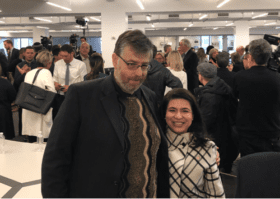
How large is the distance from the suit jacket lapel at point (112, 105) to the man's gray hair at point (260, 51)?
1.76 meters

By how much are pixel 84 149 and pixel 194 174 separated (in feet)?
2.12

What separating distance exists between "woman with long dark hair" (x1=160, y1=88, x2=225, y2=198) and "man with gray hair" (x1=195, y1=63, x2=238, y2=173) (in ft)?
4.99

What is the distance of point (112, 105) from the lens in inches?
46.9

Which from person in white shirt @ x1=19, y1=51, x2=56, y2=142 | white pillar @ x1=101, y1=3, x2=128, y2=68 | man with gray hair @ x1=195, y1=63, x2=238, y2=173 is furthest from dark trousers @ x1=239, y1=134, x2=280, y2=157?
white pillar @ x1=101, y1=3, x2=128, y2=68

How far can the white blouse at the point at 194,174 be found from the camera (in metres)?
1.49

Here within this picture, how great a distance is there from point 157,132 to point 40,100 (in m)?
2.50

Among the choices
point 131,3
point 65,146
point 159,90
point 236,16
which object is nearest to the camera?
point 65,146

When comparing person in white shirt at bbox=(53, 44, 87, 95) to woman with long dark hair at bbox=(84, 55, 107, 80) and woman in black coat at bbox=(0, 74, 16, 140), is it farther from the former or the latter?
woman with long dark hair at bbox=(84, 55, 107, 80)

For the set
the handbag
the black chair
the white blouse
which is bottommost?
the white blouse

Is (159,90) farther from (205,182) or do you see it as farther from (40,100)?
(205,182)

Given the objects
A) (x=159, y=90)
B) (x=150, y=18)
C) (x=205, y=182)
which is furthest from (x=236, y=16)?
(x=205, y=182)

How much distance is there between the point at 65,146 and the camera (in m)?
1.13

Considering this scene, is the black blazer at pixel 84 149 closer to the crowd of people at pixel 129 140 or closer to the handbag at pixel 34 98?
the crowd of people at pixel 129 140

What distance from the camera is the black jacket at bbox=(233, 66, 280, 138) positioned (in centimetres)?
253
